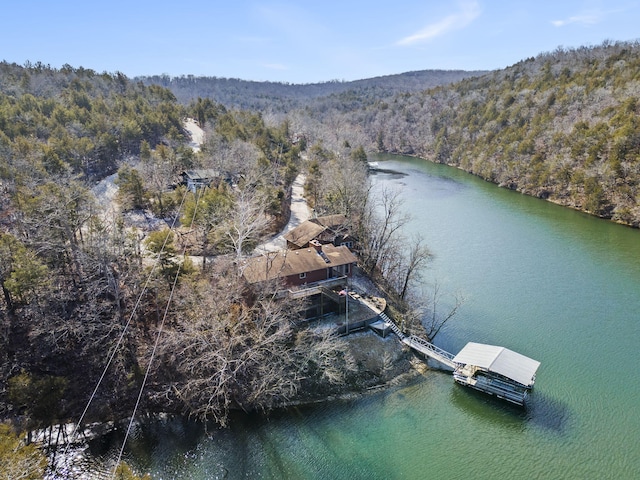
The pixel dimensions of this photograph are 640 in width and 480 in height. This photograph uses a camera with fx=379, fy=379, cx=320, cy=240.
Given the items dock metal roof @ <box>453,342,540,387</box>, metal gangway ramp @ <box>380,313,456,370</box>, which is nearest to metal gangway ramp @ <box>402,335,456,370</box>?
metal gangway ramp @ <box>380,313,456,370</box>

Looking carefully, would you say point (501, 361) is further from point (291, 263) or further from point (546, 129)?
point (546, 129)

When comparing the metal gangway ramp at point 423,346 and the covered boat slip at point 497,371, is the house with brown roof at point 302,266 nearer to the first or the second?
the metal gangway ramp at point 423,346

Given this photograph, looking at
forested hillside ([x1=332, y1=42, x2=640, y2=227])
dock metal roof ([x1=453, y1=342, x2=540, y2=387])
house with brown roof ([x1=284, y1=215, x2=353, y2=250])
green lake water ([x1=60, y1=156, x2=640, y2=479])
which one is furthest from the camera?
forested hillside ([x1=332, y1=42, x2=640, y2=227])

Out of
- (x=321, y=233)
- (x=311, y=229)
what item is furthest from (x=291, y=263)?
(x=311, y=229)

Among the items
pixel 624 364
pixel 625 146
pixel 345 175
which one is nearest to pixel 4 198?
pixel 345 175

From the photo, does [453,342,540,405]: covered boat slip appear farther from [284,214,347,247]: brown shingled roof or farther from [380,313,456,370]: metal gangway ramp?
[284,214,347,247]: brown shingled roof

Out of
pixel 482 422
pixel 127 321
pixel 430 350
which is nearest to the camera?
pixel 482 422

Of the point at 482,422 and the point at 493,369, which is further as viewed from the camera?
the point at 493,369
